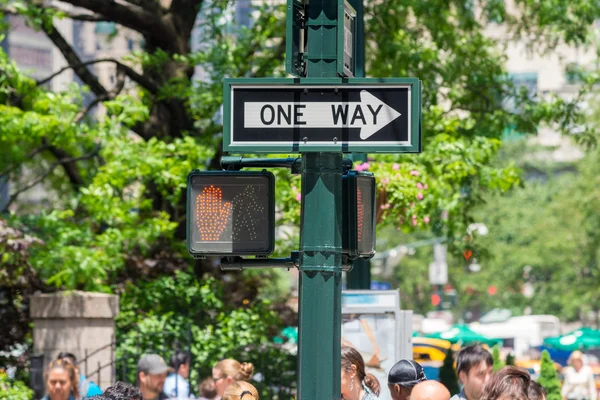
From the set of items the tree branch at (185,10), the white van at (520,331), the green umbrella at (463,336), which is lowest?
the white van at (520,331)

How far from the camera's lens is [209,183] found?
576cm

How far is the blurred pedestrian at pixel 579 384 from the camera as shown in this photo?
22172mm

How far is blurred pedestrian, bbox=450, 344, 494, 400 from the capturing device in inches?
324

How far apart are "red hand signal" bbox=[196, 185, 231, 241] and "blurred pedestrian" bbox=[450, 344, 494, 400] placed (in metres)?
3.08

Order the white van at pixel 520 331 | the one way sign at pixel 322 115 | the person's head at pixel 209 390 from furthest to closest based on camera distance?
1. the white van at pixel 520 331
2. the person's head at pixel 209 390
3. the one way sign at pixel 322 115

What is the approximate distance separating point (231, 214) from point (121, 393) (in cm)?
181

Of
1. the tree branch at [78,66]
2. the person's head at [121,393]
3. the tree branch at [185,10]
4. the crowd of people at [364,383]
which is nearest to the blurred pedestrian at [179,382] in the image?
the crowd of people at [364,383]

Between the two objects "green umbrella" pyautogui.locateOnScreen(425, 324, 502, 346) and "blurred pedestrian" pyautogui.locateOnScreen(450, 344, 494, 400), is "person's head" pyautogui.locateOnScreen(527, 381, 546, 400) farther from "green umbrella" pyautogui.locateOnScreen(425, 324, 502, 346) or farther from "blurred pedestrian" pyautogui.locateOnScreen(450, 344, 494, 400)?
"green umbrella" pyautogui.locateOnScreen(425, 324, 502, 346)

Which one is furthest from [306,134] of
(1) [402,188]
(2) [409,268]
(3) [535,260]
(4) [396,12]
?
(2) [409,268]

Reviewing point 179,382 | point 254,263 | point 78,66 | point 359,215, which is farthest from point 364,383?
point 78,66

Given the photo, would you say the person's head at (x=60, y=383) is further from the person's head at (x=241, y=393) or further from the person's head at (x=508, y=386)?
the person's head at (x=508, y=386)

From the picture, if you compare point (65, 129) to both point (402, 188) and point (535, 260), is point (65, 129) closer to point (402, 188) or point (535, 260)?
point (402, 188)

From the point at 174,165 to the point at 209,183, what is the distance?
9.56 metres

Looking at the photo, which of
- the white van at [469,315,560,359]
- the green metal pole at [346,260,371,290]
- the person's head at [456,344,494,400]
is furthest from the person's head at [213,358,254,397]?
the white van at [469,315,560,359]
